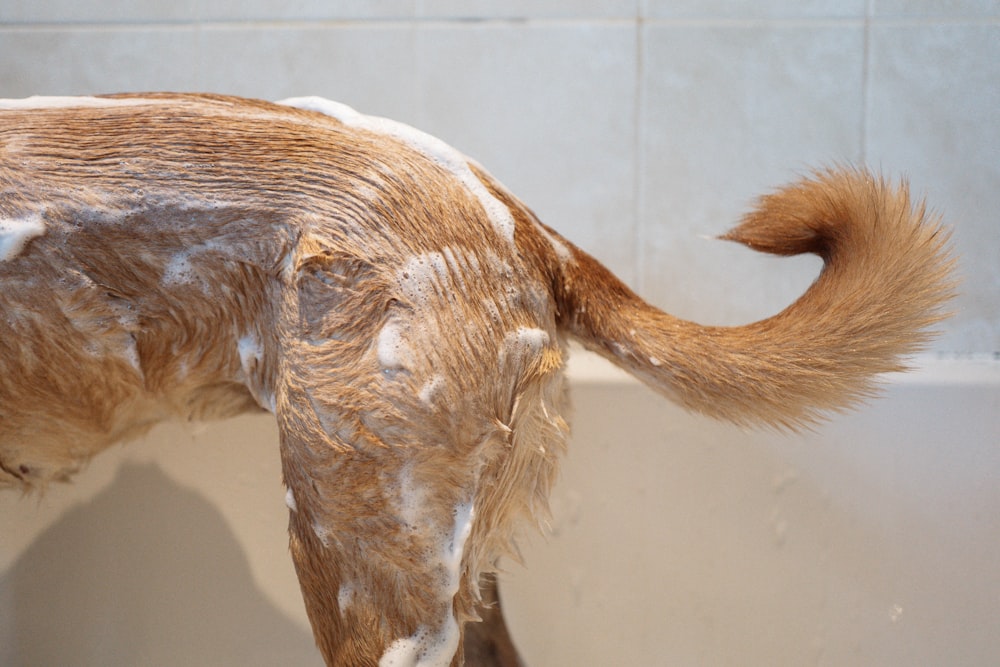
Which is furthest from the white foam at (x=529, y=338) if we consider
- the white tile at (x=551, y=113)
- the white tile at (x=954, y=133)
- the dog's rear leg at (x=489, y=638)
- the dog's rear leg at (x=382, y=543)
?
the white tile at (x=954, y=133)

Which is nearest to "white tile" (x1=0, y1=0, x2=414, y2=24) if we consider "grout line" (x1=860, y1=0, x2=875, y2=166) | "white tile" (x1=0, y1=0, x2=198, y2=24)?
"white tile" (x1=0, y1=0, x2=198, y2=24)

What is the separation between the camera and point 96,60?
1.28 m

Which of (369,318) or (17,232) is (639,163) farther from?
(17,232)

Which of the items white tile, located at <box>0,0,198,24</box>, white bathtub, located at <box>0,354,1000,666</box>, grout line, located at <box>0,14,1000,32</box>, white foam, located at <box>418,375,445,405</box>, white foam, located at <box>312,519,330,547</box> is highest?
white tile, located at <box>0,0,198,24</box>

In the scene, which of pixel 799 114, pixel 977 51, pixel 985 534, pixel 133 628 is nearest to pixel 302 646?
pixel 133 628

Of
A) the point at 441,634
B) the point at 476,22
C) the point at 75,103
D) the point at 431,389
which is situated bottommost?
the point at 441,634

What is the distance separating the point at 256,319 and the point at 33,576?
0.82m

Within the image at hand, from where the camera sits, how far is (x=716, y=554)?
1.14m

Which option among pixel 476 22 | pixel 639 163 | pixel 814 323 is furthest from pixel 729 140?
pixel 814 323

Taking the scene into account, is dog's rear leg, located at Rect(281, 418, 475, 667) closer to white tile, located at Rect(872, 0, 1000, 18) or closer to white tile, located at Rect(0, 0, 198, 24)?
white tile, located at Rect(0, 0, 198, 24)

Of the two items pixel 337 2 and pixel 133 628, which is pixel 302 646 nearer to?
pixel 133 628

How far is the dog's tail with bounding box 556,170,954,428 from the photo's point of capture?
0.67m

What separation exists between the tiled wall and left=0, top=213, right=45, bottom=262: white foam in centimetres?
71

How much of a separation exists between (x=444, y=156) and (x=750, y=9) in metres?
0.77
